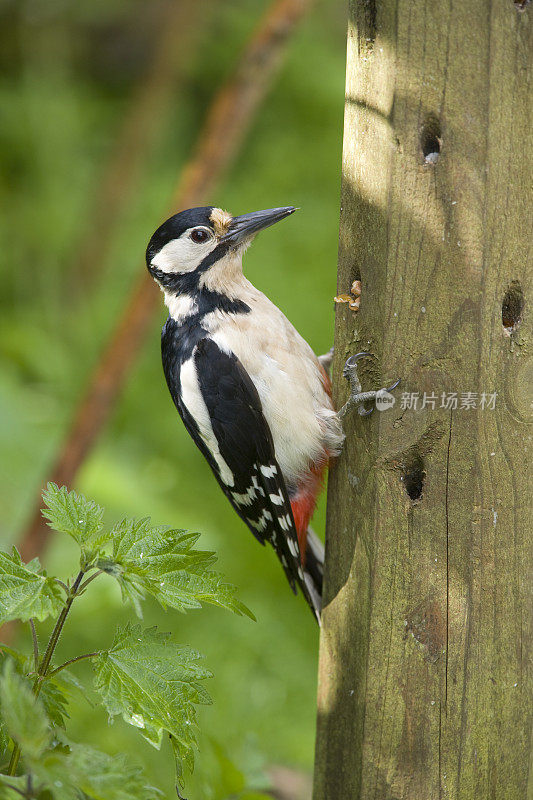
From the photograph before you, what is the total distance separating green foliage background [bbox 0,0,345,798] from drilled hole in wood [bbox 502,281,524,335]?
3007mm

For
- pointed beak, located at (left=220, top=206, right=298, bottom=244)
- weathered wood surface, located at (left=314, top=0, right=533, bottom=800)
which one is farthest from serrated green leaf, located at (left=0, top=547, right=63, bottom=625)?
pointed beak, located at (left=220, top=206, right=298, bottom=244)

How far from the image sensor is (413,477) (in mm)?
1934

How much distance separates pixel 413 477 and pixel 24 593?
90 cm

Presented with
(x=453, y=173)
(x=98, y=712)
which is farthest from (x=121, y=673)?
(x=98, y=712)

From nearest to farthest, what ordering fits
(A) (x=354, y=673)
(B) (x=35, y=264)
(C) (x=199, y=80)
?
(A) (x=354, y=673) → (B) (x=35, y=264) → (C) (x=199, y=80)

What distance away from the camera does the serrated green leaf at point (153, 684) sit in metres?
1.52

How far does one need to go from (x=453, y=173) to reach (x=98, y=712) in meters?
3.19

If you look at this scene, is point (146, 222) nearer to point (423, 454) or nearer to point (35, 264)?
point (35, 264)

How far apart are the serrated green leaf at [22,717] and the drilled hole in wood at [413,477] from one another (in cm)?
98

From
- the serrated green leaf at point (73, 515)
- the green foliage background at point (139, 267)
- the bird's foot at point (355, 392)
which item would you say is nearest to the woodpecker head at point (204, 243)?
the bird's foot at point (355, 392)

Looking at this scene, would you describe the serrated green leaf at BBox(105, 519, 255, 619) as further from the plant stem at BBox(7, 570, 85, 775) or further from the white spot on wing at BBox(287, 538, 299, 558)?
the white spot on wing at BBox(287, 538, 299, 558)

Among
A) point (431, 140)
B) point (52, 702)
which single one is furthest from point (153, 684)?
point (431, 140)

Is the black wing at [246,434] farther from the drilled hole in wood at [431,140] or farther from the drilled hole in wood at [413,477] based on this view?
the drilled hole in wood at [431,140]

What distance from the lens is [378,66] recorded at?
6.11ft
